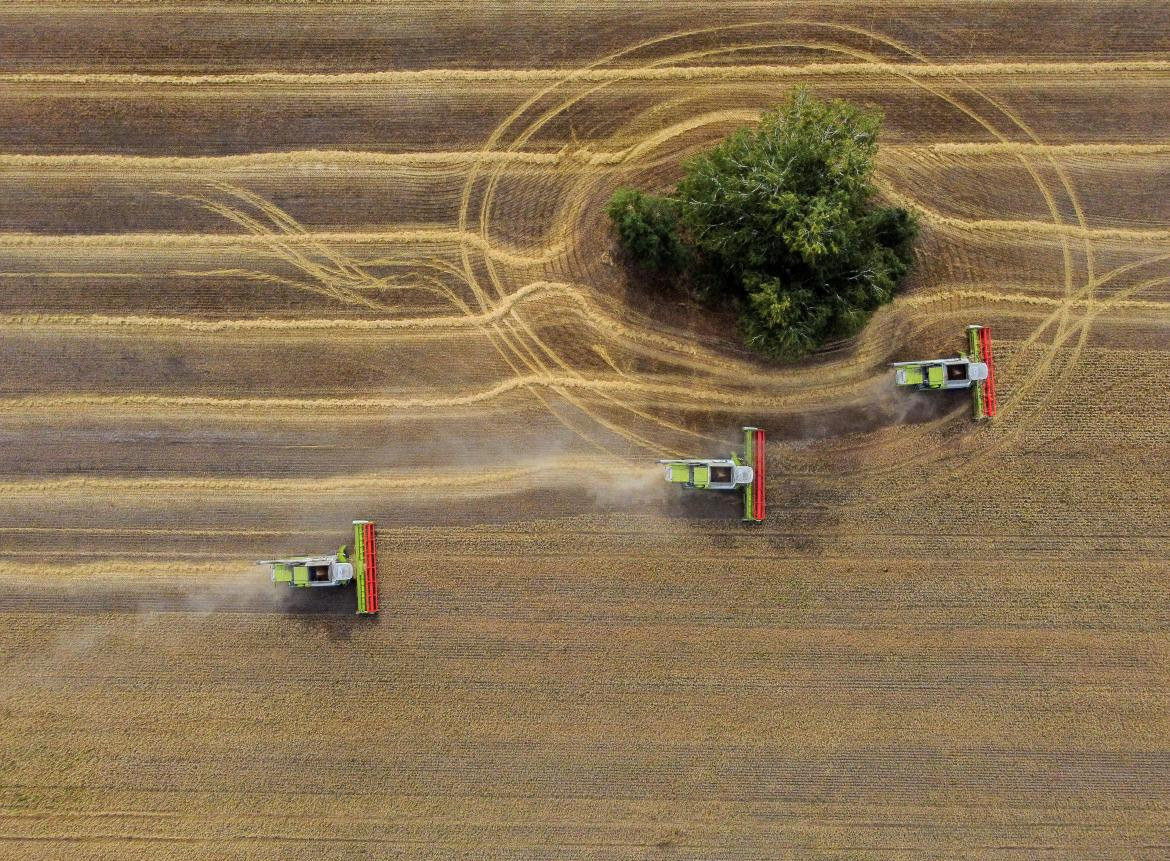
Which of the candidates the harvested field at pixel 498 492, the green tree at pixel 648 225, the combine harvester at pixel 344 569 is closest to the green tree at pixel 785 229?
the green tree at pixel 648 225

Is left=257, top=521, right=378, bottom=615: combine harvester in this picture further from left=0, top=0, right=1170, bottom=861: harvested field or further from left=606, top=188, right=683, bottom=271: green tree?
left=606, top=188, right=683, bottom=271: green tree

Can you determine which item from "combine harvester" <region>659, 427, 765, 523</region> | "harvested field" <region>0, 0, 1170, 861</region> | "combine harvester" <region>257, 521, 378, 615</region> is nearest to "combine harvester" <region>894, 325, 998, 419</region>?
"harvested field" <region>0, 0, 1170, 861</region>

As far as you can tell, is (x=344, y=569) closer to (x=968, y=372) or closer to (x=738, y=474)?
(x=738, y=474)

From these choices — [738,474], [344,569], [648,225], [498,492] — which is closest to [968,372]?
[738,474]

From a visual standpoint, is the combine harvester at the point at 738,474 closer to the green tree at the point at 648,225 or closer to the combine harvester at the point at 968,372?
the combine harvester at the point at 968,372

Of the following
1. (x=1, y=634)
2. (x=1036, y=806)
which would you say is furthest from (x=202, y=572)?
(x=1036, y=806)

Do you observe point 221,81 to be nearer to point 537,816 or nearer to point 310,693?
point 310,693
